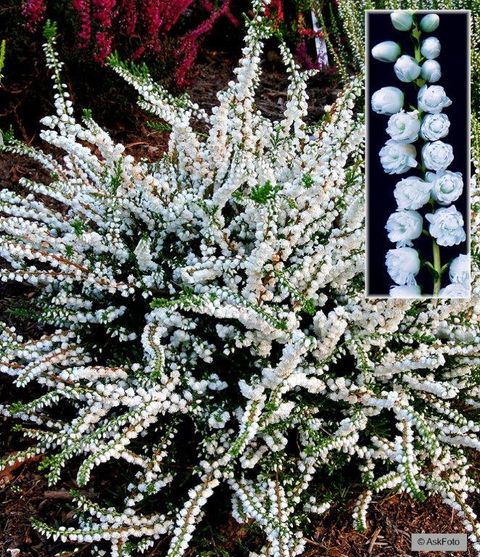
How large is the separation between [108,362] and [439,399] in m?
0.95

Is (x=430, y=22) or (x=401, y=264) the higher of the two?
(x=430, y=22)

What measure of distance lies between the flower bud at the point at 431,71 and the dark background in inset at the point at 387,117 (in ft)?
0.04

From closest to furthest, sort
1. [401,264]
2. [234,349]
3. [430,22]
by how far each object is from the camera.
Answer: [430,22]
[401,264]
[234,349]

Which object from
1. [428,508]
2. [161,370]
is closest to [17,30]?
[161,370]

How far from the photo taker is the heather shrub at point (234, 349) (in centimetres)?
212

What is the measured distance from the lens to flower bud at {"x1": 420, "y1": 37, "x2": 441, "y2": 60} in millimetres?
1895

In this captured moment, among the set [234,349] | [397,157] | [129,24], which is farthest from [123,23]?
[397,157]

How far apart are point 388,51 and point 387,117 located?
0.51 feet

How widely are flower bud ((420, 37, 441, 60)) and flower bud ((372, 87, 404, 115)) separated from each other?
10 cm

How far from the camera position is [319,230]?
2.42 meters

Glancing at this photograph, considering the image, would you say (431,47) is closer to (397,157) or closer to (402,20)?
(402,20)

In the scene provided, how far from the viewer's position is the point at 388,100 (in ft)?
6.31

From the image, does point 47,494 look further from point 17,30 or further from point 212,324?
point 17,30

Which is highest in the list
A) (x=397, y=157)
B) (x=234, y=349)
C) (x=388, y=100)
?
(x=388, y=100)
